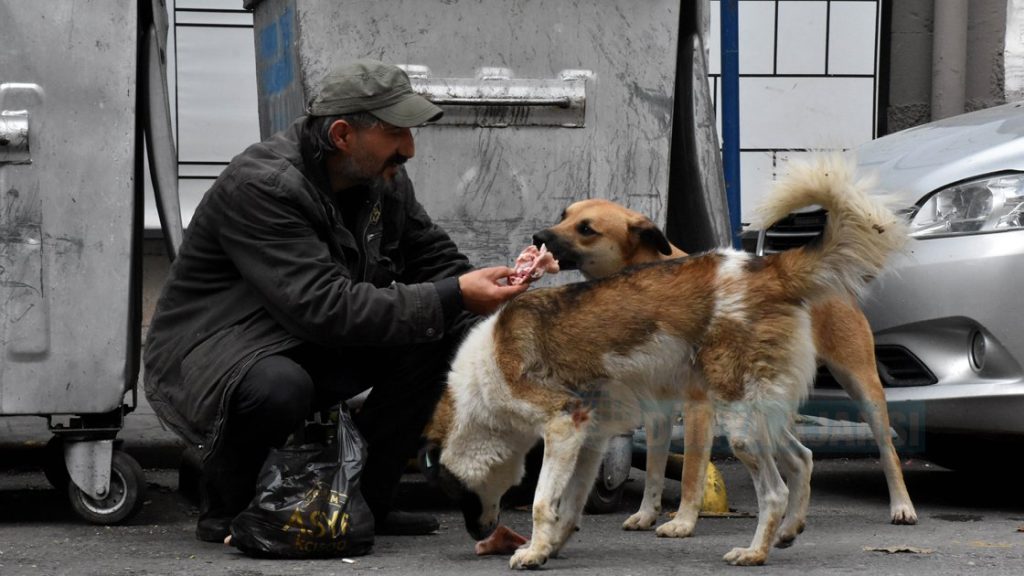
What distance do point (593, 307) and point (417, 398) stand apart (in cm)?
77

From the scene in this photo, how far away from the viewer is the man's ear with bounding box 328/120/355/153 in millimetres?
4164

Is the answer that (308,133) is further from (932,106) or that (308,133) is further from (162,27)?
(932,106)

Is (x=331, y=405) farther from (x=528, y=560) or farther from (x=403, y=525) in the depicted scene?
(x=528, y=560)

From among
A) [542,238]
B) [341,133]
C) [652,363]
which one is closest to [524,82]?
[542,238]

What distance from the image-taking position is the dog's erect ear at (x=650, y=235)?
473 cm

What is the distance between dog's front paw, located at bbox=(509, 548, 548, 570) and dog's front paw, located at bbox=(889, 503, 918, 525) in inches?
58.6

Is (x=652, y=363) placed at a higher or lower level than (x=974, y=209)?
lower

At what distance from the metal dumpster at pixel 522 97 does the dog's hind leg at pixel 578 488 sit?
2.89 feet

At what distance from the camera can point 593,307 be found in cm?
396

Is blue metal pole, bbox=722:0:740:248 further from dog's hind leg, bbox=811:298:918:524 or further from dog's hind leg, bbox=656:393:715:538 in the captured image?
dog's hind leg, bbox=656:393:715:538

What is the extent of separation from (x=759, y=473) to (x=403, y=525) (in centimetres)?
121

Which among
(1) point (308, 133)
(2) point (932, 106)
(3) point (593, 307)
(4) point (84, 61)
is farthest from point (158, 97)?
Answer: (2) point (932, 106)

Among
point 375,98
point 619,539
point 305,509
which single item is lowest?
point 619,539

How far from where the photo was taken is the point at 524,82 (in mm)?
5062
